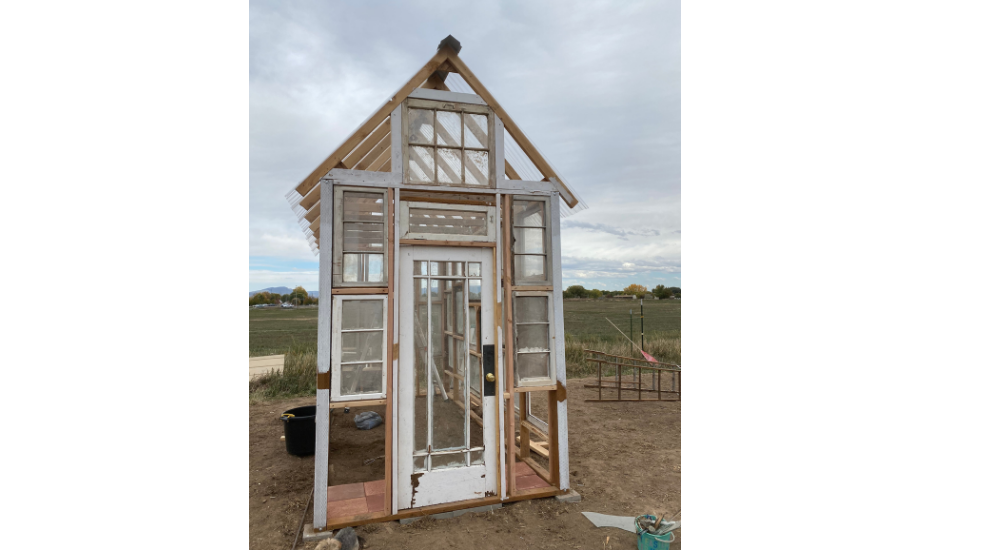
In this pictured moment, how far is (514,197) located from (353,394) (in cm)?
219

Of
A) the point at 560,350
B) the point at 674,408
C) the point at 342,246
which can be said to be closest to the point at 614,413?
the point at 674,408

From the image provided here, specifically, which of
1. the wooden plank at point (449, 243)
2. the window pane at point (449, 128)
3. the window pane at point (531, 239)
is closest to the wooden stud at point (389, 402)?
the wooden plank at point (449, 243)

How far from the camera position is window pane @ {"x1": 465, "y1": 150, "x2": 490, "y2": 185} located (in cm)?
384

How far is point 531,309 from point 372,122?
83.6 inches

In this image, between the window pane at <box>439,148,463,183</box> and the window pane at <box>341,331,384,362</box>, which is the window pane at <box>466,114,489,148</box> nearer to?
the window pane at <box>439,148,463,183</box>

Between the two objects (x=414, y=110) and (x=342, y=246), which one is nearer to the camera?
(x=342, y=246)

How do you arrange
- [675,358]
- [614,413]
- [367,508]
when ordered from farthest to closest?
[675,358]
[614,413]
[367,508]

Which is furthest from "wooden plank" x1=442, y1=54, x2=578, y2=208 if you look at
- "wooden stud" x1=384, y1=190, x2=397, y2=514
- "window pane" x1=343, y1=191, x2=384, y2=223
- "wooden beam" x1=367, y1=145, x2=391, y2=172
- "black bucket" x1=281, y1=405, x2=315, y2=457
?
"black bucket" x1=281, y1=405, x2=315, y2=457

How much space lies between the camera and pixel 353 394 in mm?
3422

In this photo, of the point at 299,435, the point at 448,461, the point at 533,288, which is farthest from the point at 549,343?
the point at 299,435

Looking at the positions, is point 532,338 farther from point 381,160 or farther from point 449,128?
point 381,160

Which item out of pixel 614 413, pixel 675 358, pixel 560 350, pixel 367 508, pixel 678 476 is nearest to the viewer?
pixel 367 508

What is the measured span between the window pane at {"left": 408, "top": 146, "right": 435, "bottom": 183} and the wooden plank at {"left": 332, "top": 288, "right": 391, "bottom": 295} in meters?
0.58

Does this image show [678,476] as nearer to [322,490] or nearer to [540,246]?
[540,246]
